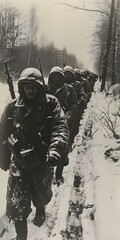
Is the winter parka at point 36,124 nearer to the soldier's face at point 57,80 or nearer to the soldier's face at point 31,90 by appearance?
the soldier's face at point 31,90

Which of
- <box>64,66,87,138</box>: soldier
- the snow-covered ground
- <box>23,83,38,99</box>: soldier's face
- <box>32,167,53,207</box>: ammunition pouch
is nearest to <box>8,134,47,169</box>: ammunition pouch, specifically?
<box>32,167,53,207</box>: ammunition pouch

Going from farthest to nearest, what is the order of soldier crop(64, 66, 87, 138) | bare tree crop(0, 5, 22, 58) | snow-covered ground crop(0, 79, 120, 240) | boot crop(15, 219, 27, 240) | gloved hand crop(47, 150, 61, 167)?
bare tree crop(0, 5, 22, 58), soldier crop(64, 66, 87, 138), snow-covered ground crop(0, 79, 120, 240), boot crop(15, 219, 27, 240), gloved hand crop(47, 150, 61, 167)

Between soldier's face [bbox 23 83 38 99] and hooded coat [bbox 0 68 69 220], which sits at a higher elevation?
soldier's face [bbox 23 83 38 99]

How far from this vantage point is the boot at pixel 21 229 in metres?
3.61

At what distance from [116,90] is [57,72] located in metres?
10.7

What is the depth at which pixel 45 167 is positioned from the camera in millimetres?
3621

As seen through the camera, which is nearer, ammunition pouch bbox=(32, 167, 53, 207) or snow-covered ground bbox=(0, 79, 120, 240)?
ammunition pouch bbox=(32, 167, 53, 207)

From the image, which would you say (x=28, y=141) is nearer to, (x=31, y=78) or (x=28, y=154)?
(x=28, y=154)

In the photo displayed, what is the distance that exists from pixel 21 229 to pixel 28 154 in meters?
0.75

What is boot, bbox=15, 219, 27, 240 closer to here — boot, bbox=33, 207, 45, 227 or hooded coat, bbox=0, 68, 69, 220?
hooded coat, bbox=0, 68, 69, 220

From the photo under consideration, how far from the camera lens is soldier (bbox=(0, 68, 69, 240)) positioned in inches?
137

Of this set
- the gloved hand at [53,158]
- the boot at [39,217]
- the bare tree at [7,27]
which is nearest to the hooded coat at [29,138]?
the gloved hand at [53,158]

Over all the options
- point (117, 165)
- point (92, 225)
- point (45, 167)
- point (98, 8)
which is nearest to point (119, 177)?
point (117, 165)

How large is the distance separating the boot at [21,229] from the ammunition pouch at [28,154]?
1.78 ft
